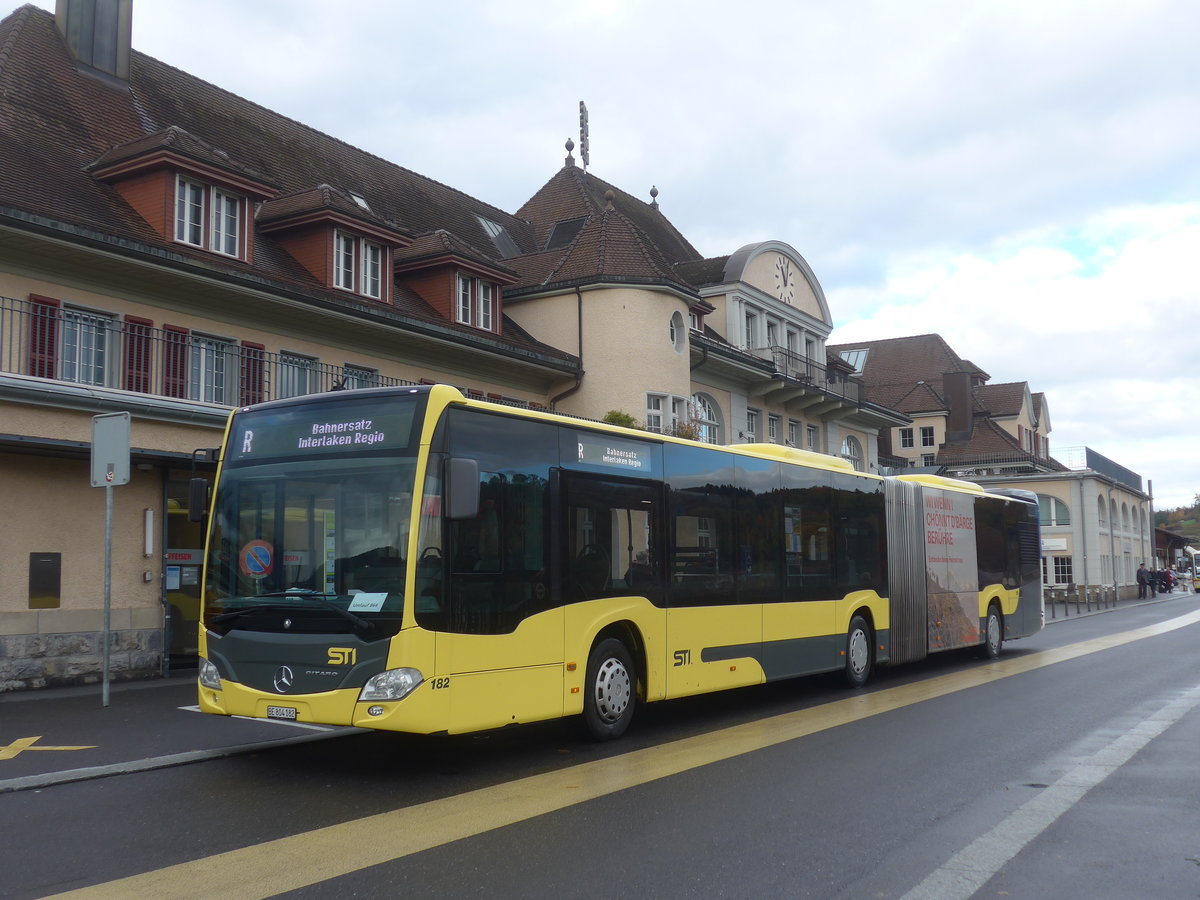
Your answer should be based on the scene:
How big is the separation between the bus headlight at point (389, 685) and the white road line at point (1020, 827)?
3848 mm

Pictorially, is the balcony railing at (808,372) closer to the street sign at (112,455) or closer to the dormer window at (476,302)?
the dormer window at (476,302)

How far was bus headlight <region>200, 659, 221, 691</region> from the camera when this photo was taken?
29.1 feet

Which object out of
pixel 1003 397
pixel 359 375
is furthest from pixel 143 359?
pixel 1003 397

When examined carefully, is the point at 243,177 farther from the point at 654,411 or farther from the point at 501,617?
the point at 501,617

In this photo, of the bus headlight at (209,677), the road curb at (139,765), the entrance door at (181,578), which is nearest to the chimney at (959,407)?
the entrance door at (181,578)

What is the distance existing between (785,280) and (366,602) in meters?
33.8

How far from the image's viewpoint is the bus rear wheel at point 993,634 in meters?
19.7

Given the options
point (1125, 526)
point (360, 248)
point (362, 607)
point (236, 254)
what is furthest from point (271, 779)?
point (1125, 526)

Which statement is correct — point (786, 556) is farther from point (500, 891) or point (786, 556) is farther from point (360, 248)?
point (360, 248)

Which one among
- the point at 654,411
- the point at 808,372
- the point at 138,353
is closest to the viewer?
the point at 138,353

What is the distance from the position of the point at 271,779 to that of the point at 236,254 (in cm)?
1335

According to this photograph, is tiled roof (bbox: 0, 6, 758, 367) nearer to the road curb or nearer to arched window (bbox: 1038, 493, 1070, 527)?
the road curb

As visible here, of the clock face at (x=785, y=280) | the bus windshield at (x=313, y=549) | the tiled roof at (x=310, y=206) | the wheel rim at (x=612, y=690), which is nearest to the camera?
the bus windshield at (x=313, y=549)

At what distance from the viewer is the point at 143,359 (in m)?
17.6
